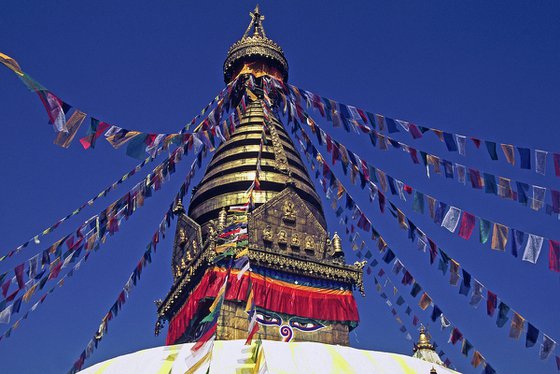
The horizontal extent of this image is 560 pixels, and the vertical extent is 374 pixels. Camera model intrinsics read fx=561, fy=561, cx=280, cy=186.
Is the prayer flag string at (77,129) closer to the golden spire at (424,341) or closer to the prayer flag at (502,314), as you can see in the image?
the prayer flag at (502,314)

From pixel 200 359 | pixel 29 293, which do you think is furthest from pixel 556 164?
pixel 29 293

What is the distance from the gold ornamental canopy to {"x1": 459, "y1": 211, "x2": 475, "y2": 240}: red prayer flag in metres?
15.3

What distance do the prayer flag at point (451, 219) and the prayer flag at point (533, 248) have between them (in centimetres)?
164

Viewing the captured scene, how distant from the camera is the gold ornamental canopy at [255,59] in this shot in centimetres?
2608

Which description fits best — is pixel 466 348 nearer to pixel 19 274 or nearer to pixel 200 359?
pixel 200 359

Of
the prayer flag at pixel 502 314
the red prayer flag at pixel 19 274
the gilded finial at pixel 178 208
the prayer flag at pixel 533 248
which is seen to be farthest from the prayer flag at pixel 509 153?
the gilded finial at pixel 178 208

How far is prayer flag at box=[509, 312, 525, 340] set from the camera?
12.7 meters

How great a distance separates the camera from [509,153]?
12641 mm

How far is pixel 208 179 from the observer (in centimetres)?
2273

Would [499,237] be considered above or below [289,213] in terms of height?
below

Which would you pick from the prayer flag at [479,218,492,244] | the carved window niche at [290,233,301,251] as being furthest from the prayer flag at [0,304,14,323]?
the prayer flag at [479,218,492,244]

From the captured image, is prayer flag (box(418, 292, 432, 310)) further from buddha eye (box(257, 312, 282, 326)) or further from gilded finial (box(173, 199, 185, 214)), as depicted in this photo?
gilded finial (box(173, 199, 185, 214))

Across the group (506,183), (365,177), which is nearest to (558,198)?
(506,183)

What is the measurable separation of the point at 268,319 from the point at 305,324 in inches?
51.8
